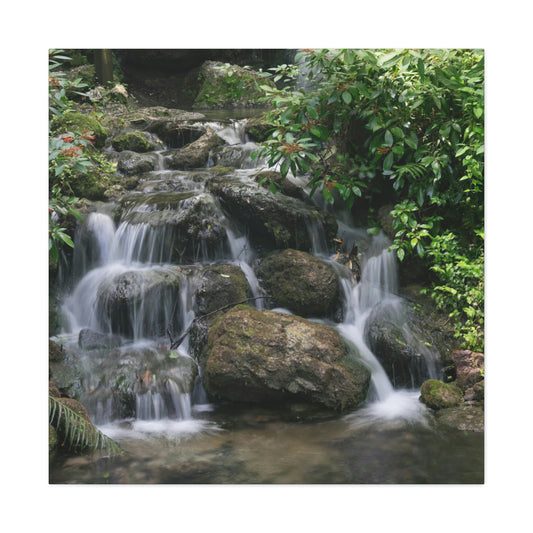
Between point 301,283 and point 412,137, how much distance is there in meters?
1.25

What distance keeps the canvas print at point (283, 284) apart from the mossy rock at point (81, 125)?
0.03 m

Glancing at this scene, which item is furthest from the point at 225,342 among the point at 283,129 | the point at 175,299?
the point at 283,129

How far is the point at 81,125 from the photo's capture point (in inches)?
146

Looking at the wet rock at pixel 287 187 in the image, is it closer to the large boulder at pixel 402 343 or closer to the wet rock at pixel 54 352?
the large boulder at pixel 402 343

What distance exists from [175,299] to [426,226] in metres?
1.81

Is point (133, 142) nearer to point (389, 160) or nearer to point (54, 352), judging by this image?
point (54, 352)

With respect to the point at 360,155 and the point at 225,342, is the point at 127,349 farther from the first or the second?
the point at 360,155

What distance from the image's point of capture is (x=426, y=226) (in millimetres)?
3068

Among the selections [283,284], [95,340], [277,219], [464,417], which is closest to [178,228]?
[277,219]

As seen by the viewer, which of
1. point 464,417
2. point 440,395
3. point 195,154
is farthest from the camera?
point 195,154

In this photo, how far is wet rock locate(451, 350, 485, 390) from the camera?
260 cm

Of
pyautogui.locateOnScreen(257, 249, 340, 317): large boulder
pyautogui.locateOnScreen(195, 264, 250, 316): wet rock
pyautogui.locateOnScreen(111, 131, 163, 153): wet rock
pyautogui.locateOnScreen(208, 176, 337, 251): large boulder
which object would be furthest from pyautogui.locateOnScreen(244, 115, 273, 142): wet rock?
pyautogui.locateOnScreen(195, 264, 250, 316): wet rock

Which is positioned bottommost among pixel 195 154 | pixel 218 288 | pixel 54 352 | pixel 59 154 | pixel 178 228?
pixel 54 352

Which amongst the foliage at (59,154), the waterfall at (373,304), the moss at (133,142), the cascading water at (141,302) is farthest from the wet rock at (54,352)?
the moss at (133,142)
